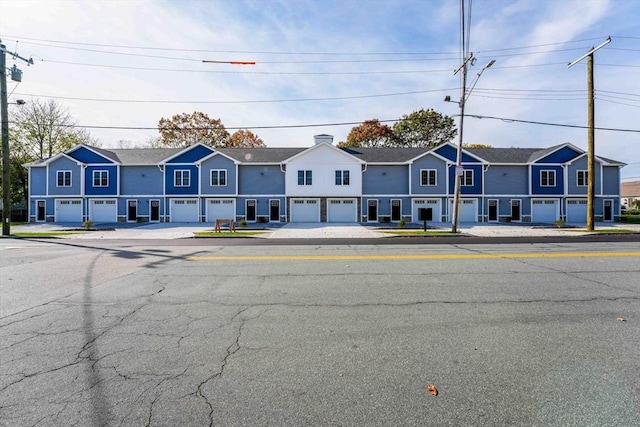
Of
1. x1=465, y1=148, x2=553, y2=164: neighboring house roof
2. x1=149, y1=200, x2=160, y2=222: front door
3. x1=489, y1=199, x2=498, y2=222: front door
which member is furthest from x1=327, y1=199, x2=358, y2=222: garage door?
x1=149, y1=200, x2=160, y2=222: front door

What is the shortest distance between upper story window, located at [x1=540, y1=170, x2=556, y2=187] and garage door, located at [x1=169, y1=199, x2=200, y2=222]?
3443cm

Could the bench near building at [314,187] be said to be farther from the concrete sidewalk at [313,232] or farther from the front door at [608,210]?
the concrete sidewalk at [313,232]

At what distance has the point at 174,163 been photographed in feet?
106

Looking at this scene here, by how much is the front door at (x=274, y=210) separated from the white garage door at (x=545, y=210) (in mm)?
25446

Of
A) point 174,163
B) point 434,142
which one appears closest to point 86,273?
point 174,163

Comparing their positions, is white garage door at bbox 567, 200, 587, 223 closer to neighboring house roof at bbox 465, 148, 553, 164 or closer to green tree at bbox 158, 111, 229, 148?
neighboring house roof at bbox 465, 148, 553, 164

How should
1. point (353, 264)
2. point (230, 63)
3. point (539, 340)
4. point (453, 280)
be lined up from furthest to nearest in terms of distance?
point (230, 63), point (353, 264), point (453, 280), point (539, 340)

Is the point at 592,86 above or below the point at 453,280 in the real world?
above

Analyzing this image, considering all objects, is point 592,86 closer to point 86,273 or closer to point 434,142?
point 86,273

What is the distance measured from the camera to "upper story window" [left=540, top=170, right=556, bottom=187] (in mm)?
32594

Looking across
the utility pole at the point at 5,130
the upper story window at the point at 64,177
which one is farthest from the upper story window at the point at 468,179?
the upper story window at the point at 64,177

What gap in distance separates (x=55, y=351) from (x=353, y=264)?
23.2 feet

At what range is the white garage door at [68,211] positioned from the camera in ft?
106

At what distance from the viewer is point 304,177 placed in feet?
104
